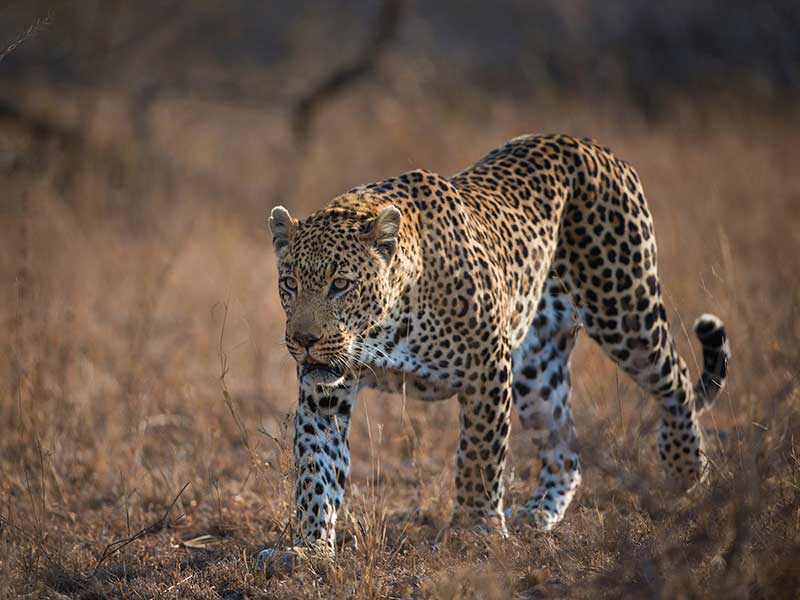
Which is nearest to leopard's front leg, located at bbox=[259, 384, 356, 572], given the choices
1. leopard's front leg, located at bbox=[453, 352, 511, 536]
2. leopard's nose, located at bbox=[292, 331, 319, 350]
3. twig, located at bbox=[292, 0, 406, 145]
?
leopard's nose, located at bbox=[292, 331, 319, 350]

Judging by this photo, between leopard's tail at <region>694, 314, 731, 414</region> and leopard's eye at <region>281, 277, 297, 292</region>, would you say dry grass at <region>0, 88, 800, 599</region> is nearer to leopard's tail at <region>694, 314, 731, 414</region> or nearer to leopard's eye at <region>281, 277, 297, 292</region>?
leopard's tail at <region>694, 314, 731, 414</region>

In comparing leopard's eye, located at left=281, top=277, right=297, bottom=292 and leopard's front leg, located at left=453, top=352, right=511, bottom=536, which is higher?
leopard's eye, located at left=281, top=277, right=297, bottom=292

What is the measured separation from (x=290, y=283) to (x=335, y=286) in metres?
0.21

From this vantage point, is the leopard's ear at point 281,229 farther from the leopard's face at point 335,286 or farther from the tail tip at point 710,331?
the tail tip at point 710,331

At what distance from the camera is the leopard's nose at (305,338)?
4598 mm

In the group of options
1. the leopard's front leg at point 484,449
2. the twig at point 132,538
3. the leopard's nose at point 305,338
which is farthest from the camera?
the leopard's front leg at point 484,449

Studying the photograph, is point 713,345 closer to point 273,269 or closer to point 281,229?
point 281,229

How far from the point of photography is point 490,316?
17.0 ft

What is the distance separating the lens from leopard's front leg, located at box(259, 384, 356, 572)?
500 cm

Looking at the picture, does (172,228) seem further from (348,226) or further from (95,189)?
(348,226)

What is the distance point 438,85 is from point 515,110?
1.89 metres

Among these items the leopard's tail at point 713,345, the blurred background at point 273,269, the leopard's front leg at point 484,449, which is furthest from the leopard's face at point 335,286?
the leopard's tail at point 713,345

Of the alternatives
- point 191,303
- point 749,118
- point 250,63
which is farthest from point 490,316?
point 250,63

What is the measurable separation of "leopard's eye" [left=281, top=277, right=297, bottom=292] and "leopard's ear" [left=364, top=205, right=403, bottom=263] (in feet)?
1.24
